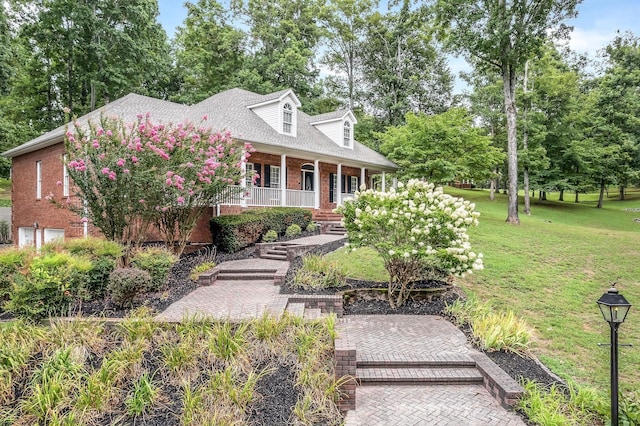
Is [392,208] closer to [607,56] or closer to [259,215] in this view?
[259,215]

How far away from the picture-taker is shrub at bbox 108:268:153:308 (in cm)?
642

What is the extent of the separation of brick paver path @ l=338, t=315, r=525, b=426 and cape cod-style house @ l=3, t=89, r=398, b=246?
8076mm

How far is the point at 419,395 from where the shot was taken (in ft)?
16.1

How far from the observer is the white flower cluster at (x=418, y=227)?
7.25 metres

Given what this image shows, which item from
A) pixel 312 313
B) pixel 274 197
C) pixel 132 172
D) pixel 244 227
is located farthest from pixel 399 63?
pixel 312 313

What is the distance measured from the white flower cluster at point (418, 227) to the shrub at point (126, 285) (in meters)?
4.26

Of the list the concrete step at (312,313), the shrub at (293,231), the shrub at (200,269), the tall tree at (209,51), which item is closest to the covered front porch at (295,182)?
the shrub at (293,231)

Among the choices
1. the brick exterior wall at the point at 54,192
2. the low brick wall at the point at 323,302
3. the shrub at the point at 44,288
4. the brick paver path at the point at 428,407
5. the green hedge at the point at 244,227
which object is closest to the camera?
the brick paver path at the point at 428,407

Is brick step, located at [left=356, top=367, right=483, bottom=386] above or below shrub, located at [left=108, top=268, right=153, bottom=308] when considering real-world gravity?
below

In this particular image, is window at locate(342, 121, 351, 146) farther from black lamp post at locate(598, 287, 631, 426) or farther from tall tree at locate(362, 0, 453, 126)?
black lamp post at locate(598, 287, 631, 426)

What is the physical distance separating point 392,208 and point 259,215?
6.34 meters

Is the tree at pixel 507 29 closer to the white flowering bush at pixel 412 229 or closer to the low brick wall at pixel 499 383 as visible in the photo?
the white flowering bush at pixel 412 229

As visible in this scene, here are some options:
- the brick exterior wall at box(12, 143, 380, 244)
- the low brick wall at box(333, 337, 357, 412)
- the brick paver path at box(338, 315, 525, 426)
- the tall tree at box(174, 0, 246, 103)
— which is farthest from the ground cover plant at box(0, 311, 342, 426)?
the tall tree at box(174, 0, 246, 103)

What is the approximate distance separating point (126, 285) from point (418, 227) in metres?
5.53
